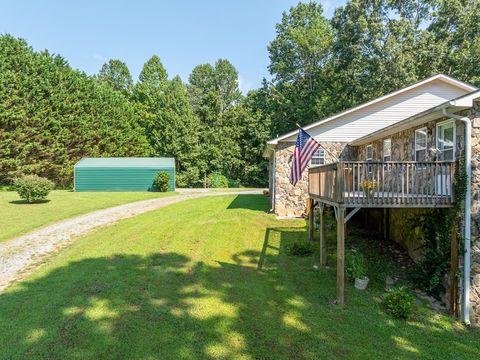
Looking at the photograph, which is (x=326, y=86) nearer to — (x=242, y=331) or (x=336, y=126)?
(x=336, y=126)

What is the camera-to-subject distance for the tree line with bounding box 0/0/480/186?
25391mm

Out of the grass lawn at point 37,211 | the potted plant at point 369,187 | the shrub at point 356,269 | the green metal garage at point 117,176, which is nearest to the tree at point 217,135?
the green metal garage at point 117,176

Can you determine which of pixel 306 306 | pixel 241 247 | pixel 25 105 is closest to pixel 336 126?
pixel 241 247

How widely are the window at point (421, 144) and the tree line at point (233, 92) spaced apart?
668 inches

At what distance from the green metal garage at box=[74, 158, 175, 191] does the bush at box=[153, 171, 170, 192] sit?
530 millimetres

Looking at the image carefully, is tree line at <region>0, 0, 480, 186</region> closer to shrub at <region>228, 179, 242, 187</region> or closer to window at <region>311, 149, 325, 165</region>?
shrub at <region>228, 179, 242, 187</region>

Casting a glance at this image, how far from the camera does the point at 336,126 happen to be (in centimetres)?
1543

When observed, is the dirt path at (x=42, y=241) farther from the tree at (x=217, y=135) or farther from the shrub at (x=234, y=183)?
the shrub at (x=234, y=183)

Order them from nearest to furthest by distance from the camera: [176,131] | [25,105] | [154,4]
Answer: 1. [154,4]
2. [25,105]
3. [176,131]

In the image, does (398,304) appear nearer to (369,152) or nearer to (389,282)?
(389,282)

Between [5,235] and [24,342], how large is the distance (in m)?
7.53

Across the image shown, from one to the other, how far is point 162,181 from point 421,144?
21190 mm

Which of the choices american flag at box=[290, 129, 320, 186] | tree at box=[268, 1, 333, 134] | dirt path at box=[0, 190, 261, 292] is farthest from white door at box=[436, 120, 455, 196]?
tree at box=[268, 1, 333, 134]

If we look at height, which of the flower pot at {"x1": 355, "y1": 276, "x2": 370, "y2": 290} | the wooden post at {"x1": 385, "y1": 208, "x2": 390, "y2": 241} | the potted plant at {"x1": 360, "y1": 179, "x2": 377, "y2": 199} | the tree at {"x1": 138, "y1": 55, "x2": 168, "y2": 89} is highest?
the tree at {"x1": 138, "y1": 55, "x2": 168, "y2": 89}
